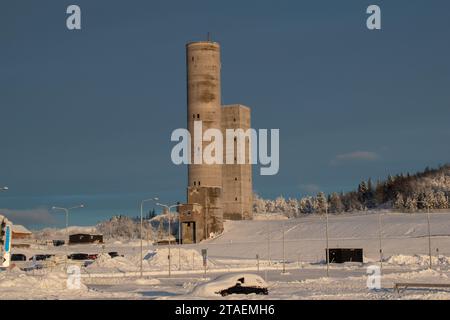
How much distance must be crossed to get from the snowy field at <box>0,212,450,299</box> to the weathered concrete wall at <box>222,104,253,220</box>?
10870mm

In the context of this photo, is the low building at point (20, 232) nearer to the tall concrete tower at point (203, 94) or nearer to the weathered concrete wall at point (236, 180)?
the weathered concrete wall at point (236, 180)

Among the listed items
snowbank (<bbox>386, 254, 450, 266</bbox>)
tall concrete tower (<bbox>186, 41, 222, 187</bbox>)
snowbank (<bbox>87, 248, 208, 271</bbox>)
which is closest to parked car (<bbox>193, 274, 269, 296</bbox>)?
snowbank (<bbox>87, 248, 208, 271</bbox>)

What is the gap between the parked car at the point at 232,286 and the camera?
34.0 m

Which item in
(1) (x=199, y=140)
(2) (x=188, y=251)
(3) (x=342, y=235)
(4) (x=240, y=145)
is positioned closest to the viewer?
(2) (x=188, y=251)

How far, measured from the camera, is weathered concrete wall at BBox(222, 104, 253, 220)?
439 feet

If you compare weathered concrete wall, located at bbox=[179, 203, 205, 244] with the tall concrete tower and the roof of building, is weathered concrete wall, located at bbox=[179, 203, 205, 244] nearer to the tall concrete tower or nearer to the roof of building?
the tall concrete tower

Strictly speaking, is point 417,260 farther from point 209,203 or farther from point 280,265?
point 209,203

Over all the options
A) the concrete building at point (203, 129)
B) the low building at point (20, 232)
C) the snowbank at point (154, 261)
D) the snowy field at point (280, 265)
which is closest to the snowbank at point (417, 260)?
the snowy field at point (280, 265)

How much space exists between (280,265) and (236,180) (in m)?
64.9

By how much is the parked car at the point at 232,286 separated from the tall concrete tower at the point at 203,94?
7604cm
